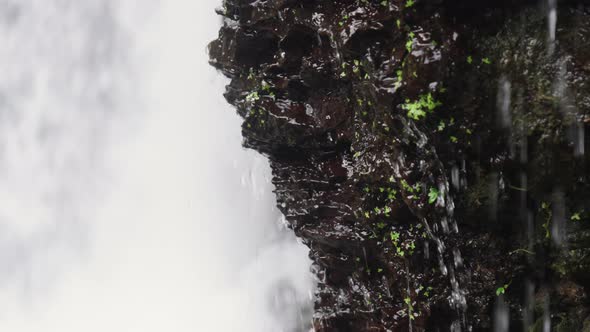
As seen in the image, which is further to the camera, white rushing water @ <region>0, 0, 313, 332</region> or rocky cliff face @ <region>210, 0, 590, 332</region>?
white rushing water @ <region>0, 0, 313, 332</region>

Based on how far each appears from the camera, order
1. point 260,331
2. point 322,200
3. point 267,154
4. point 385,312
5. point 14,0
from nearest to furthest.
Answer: point 385,312, point 322,200, point 267,154, point 260,331, point 14,0

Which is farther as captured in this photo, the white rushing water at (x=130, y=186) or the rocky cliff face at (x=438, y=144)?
the white rushing water at (x=130, y=186)

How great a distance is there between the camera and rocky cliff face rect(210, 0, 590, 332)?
12.0 feet

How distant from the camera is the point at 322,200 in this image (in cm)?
489

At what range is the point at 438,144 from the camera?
384 centimetres

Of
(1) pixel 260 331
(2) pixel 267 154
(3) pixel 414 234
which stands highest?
(2) pixel 267 154

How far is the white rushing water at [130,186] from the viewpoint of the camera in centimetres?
798

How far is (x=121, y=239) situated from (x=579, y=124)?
9850mm

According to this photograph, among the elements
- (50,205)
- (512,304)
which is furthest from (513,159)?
(50,205)

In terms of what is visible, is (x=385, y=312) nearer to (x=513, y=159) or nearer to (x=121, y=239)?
(x=513, y=159)

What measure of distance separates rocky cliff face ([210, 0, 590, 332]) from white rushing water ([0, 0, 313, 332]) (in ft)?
8.35

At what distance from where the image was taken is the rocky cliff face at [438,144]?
144 inches

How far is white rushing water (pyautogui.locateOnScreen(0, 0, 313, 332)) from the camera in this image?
7.98m

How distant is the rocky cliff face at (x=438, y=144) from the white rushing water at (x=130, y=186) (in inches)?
100
